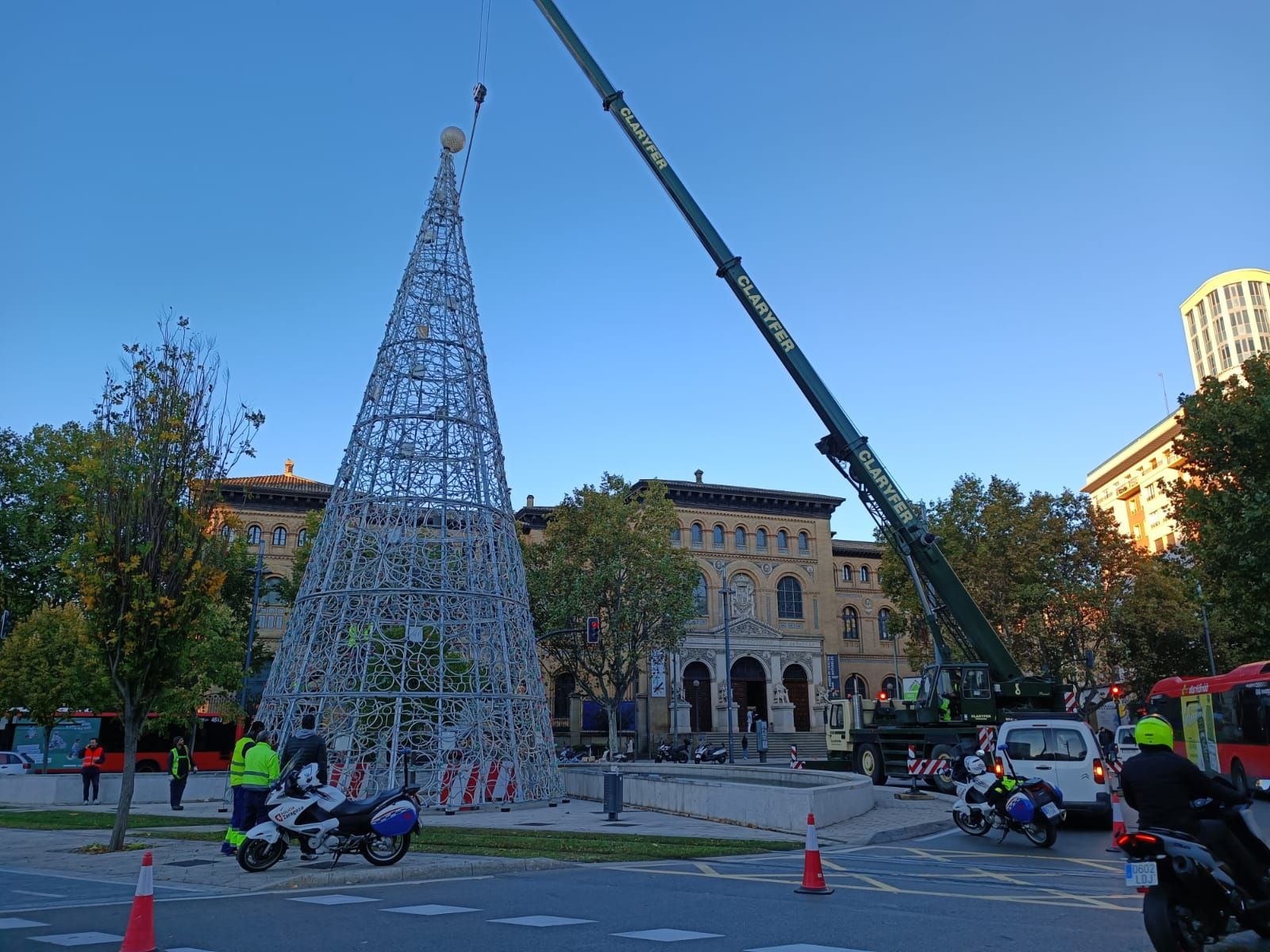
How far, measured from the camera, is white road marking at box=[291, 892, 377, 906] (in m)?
8.38

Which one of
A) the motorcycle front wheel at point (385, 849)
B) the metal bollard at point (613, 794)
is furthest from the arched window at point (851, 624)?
the motorcycle front wheel at point (385, 849)

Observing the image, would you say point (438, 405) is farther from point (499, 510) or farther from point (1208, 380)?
point (1208, 380)

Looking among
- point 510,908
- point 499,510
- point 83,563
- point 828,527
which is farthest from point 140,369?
point 828,527

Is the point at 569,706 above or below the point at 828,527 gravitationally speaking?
below

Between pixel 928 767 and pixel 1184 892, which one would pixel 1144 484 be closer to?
pixel 928 767

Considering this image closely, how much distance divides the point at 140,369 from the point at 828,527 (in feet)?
166

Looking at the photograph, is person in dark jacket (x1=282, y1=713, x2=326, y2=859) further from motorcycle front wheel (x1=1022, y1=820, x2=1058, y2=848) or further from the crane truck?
the crane truck

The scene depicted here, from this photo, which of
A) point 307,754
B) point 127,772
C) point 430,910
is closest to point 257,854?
point 307,754

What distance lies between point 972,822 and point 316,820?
9679 millimetres

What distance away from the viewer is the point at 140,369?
50.0 feet

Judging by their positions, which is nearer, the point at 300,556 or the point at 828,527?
the point at 300,556

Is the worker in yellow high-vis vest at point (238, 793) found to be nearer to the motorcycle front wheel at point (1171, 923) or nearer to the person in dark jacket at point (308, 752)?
the person in dark jacket at point (308, 752)

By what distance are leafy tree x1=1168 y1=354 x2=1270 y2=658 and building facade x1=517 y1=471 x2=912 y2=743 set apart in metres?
27.3

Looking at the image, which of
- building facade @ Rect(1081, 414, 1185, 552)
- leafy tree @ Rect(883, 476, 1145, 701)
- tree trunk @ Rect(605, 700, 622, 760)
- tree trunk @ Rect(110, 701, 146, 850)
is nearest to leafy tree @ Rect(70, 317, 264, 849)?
tree trunk @ Rect(110, 701, 146, 850)
